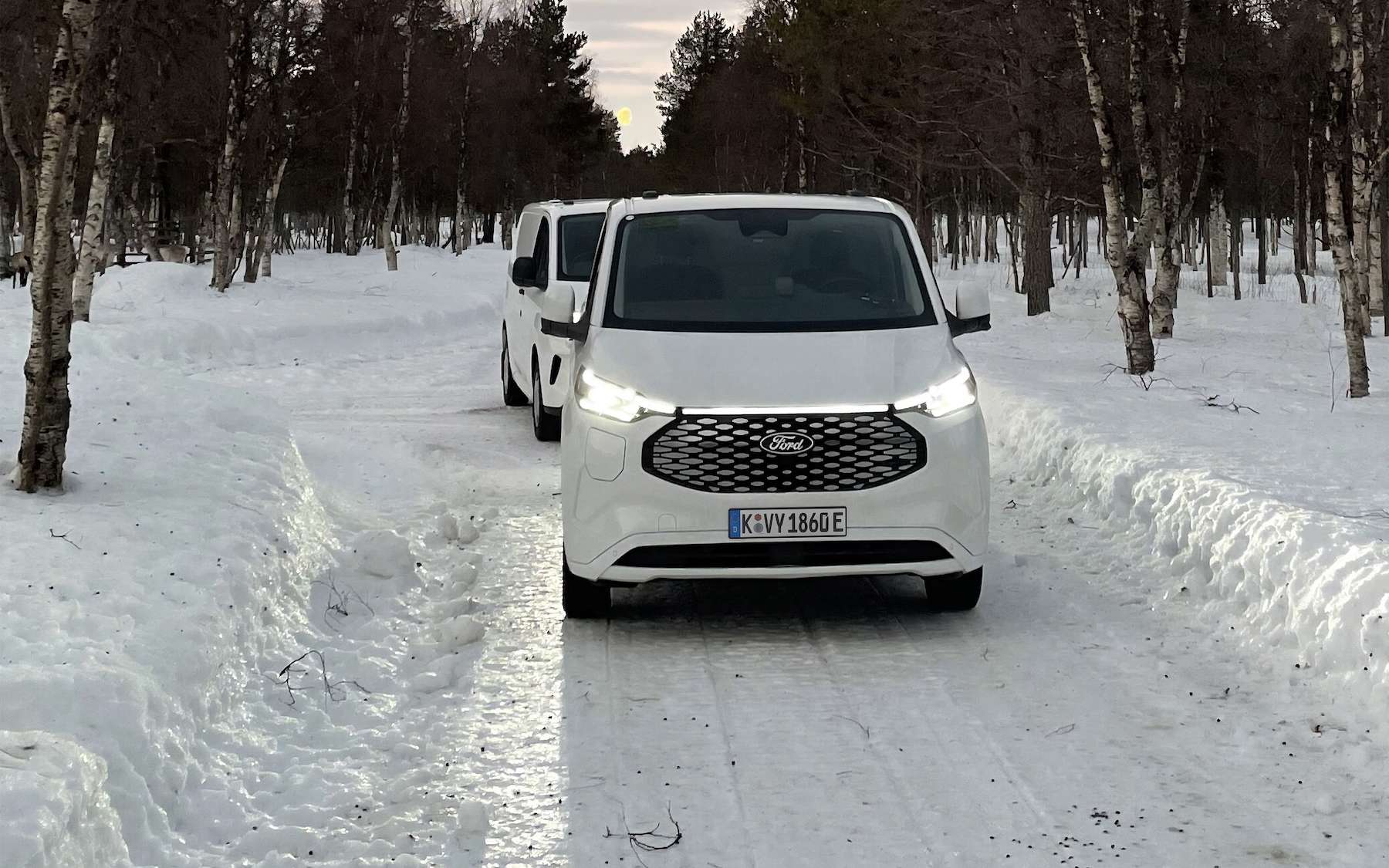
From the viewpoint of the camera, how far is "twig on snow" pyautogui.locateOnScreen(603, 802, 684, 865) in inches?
175

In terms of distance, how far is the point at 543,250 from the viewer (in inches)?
552

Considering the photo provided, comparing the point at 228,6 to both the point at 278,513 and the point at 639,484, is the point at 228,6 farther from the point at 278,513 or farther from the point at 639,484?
the point at 639,484

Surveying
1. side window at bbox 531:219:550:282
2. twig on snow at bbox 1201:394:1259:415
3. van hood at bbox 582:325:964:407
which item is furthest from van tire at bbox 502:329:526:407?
van hood at bbox 582:325:964:407

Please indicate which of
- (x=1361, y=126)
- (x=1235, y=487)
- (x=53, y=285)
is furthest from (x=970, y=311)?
(x=1361, y=126)

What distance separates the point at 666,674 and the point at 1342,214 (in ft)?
42.8

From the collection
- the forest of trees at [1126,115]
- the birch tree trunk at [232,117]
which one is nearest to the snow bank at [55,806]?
the forest of trees at [1126,115]

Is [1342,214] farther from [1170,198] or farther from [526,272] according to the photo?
[1170,198]

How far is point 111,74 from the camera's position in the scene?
814 inches

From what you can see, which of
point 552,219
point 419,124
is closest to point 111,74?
point 552,219

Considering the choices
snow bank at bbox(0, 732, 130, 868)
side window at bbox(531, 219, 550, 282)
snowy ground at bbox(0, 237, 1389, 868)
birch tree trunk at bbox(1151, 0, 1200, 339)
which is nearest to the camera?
snow bank at bbox(0, 732, 130, 868)

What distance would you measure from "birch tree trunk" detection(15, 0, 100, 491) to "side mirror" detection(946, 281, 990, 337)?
460 cm

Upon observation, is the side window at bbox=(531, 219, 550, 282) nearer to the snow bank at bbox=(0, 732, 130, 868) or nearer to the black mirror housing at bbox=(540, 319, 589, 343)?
the black mirror housing at bbox=(540, 319, 589, 343)

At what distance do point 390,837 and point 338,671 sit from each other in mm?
1959

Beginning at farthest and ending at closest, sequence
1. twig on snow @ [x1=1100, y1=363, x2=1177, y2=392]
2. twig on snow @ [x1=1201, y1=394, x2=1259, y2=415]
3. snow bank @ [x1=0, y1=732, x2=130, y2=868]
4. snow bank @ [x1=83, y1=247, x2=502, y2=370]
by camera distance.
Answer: snow bank @ [x1=83, y1=247, x2=502, y2=370]
twig on snow @ [x1=1100, y1=363, x2=1177, y2=392]
twig on snow @ [x1=1201, y1=394, x2=1259, y2=415]
snow bank @ [x1=0, y1=732, x2=130, y2=868]
